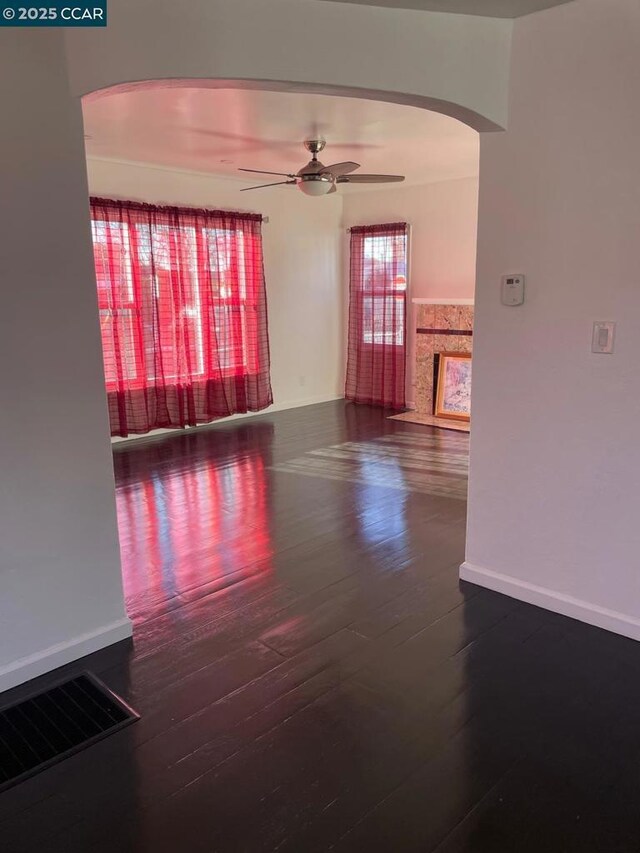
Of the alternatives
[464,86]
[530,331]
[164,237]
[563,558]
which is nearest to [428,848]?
[563,558]

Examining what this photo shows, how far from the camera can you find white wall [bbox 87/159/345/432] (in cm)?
643

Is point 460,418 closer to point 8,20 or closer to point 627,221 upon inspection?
point 627,221

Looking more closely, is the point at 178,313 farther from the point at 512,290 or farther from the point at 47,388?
the point at 512,290

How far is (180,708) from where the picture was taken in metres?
2.08

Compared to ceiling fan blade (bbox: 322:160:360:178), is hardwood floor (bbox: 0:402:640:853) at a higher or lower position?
lower

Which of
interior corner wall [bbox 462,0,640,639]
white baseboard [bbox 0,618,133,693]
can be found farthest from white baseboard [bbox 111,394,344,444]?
interior corner wall [bbox 462,0,640,639]

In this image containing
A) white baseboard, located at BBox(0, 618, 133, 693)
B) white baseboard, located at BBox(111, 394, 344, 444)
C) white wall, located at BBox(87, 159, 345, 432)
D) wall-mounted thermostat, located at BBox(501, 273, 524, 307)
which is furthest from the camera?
white wall, located at BBox(87, 159, 345, 432)

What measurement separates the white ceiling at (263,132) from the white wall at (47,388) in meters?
1.27

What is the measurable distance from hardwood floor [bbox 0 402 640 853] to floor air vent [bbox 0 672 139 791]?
51 millimetres

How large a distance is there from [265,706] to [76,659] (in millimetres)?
801

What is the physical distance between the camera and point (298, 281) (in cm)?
716

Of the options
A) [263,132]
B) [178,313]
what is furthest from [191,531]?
[178,313]

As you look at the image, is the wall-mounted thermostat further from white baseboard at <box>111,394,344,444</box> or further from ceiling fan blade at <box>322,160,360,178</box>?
white baseboard at <box>111,394,344,444</box>

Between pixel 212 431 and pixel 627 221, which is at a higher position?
pixel 627 221
